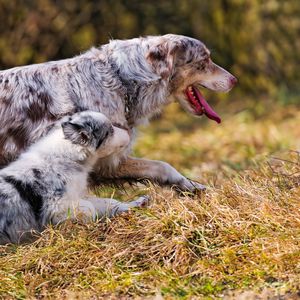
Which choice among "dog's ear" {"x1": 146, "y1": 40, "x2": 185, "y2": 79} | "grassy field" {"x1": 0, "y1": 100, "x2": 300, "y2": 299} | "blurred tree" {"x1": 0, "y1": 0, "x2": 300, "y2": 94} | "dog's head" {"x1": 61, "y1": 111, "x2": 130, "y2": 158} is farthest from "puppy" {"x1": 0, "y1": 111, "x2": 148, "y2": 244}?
"blurred tree" {"x1": 0, "y1": 0, "x2": 300, "y2": 94}

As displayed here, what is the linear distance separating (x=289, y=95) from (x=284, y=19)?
4.30 ft

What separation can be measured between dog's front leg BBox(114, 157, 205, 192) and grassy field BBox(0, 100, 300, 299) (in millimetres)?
89

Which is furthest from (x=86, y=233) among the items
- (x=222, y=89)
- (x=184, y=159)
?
(x=184, y=159)

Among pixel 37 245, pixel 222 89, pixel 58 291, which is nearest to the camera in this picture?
pixel 58 291

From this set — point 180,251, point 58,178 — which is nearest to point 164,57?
point 58,178

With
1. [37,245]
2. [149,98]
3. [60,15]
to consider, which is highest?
[149,98]

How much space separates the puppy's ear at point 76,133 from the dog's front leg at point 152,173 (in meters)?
0.67

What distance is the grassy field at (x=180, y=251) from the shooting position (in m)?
4.90

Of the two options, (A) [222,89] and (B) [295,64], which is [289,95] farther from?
(A) [222,89]

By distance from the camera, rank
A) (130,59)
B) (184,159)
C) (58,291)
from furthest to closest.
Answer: (184,159), (130,59), (58,291)

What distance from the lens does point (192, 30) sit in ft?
45.8

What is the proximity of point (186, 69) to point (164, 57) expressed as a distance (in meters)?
0.25

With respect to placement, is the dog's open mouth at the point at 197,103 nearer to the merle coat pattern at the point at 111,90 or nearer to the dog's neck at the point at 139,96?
the merle coat pattern at the point at 111,90

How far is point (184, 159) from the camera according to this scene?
10.4 m
